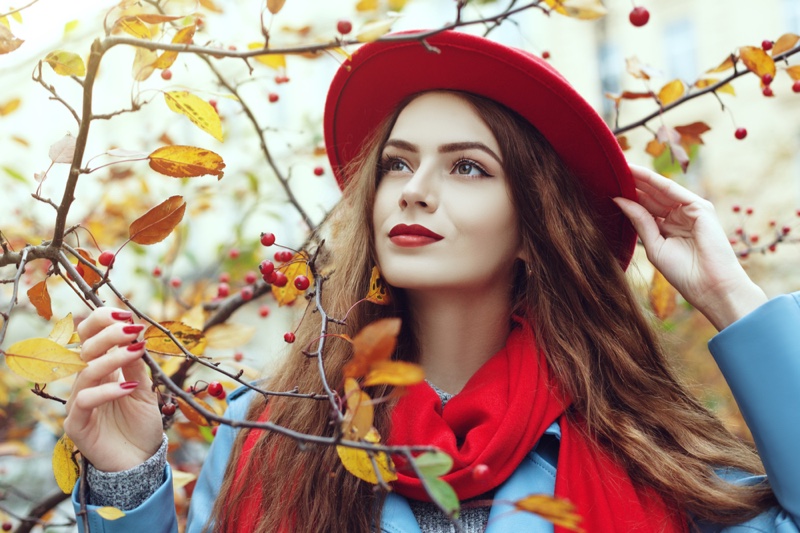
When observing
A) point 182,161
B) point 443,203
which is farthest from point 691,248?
point 182,161

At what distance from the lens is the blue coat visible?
134 cm

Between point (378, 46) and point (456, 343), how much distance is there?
72cm

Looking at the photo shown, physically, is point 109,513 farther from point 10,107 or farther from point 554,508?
point 10,107

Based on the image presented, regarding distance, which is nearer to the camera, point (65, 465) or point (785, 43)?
point (65, 465)

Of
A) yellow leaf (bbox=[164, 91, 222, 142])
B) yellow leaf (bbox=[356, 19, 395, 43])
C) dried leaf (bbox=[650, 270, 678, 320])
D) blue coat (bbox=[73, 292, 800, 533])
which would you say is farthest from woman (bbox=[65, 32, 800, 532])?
yellow leaf (bbox=[356, 19, 395, 43])

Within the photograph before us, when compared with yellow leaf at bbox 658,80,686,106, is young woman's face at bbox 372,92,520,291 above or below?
below

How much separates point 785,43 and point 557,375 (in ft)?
2.94

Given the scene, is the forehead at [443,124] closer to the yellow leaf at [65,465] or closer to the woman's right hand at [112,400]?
the woman's right hand at [112,400]

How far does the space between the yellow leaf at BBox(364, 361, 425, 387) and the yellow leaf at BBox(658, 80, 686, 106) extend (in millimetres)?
1326

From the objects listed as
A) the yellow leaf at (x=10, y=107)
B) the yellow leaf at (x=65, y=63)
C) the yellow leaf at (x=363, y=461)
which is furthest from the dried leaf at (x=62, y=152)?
the yellow leaf at (x=10, y=107)

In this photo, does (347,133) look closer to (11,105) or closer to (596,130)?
(596,130)

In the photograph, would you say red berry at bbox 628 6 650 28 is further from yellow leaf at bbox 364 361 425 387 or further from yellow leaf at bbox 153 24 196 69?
yellow leaf at bbox 364 361 425 387

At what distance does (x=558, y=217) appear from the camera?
1688mm

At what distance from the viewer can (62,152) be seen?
108 cm
